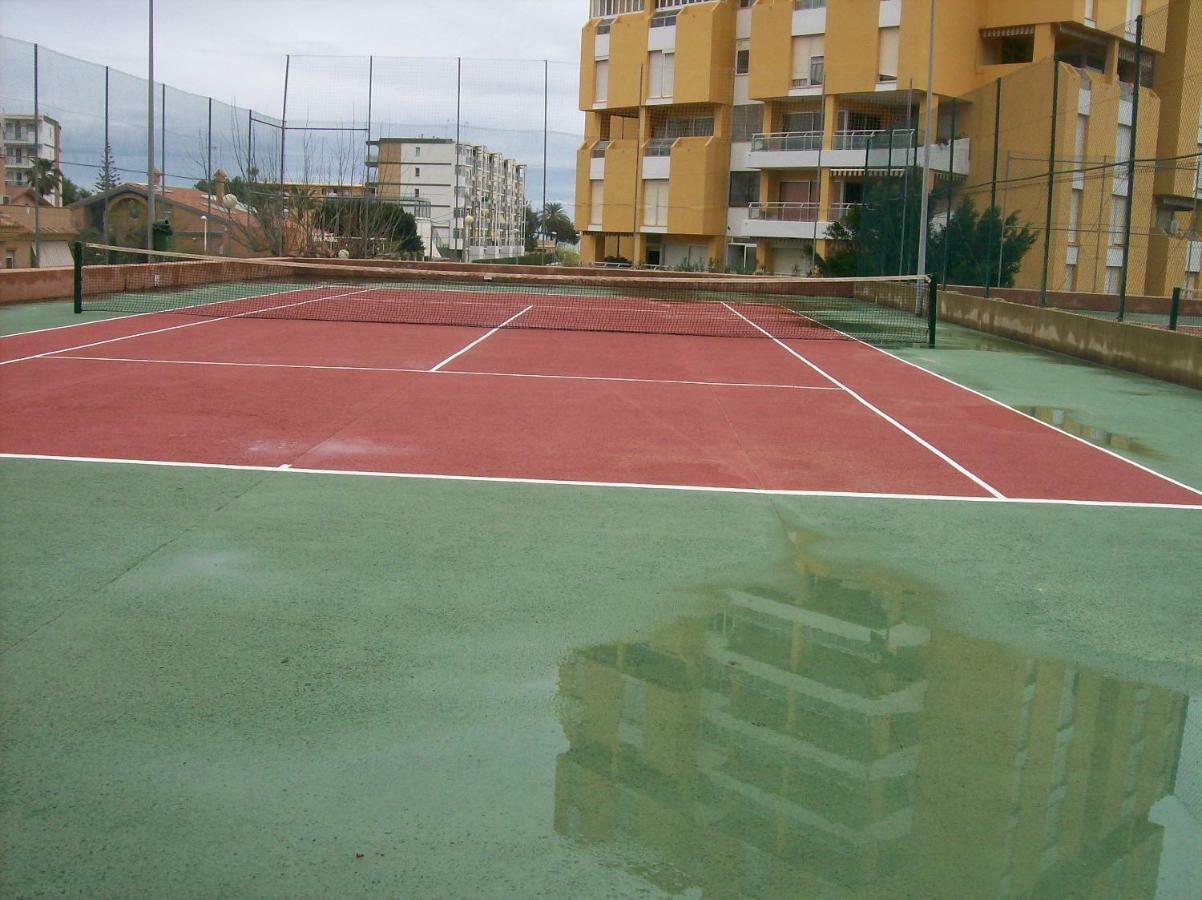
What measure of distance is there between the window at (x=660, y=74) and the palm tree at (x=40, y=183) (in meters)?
33.8

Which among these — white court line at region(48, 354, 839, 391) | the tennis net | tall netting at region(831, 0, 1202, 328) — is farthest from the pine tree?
tall netting at region(831, 0, 1202, 328)

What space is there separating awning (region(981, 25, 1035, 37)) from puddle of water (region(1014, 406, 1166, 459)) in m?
39.2

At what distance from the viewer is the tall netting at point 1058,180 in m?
29.7

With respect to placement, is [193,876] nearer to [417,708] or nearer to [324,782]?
[324,782]

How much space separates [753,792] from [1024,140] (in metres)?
40.1

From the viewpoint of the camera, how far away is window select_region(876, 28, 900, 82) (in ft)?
159

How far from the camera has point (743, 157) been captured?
5578cm

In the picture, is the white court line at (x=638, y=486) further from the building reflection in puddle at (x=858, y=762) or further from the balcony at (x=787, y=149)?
the balcony at (x=787, y=149)

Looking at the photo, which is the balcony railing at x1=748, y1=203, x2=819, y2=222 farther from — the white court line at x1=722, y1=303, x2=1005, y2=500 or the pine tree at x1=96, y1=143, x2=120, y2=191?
the white court line at x1=722, y1=303, x2=1005, y2=500

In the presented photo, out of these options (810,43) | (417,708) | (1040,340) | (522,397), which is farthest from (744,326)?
(810,43)

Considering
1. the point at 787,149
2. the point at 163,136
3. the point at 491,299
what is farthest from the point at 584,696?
the point at 787,149

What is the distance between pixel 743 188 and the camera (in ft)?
188

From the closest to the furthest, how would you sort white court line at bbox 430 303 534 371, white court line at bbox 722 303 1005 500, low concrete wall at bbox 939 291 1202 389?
white court line at bbox 722 303 1005 500 → white court line at bbox 430 303 534 371 → low concrete wall at bbox 939 291 1202 389

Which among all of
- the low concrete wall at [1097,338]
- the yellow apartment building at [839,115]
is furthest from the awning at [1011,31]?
the low concrete wall at [1097,338]
